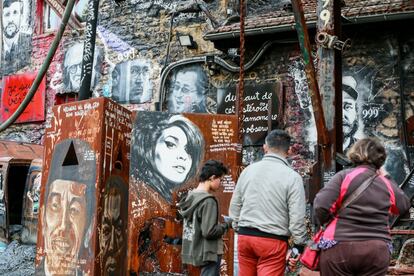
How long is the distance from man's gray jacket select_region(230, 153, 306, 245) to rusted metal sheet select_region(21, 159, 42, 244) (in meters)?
6.46

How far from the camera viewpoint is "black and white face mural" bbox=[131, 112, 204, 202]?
6844mm

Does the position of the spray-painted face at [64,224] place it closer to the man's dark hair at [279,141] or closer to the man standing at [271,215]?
the man standing at [271,215]

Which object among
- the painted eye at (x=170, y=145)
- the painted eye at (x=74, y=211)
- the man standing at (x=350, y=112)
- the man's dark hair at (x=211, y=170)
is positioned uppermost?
the man standing at (x=350, y=112)

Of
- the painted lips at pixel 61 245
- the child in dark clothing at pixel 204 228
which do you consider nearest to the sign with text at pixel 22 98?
the painted lips at pixel 61 245

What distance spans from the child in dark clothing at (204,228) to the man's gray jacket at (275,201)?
493 mm

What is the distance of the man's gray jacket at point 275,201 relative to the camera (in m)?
4.64

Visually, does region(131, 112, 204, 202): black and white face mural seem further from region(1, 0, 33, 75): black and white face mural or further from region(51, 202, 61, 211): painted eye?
region(1, 0, 33, 75): black and white face mural

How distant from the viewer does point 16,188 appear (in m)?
11.6

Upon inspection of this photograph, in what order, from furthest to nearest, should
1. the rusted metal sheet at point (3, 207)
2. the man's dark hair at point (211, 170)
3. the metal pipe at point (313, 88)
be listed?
1. the rusted metal sheet at point (3, 207)
2. the metal pipe at point (313, 88)
3. the man's dark hair at point (211, 170)

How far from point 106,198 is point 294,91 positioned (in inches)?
201

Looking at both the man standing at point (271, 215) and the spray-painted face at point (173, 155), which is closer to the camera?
the man standing at point (271, 215)

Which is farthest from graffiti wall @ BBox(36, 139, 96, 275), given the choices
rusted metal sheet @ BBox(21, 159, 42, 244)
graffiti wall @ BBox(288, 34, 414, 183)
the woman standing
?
graffiti wall @ BBox(288, 34, 414, 183)

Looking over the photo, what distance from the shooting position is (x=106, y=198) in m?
6.73

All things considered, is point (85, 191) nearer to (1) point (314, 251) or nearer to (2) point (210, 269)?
(2) point (210, 269)
